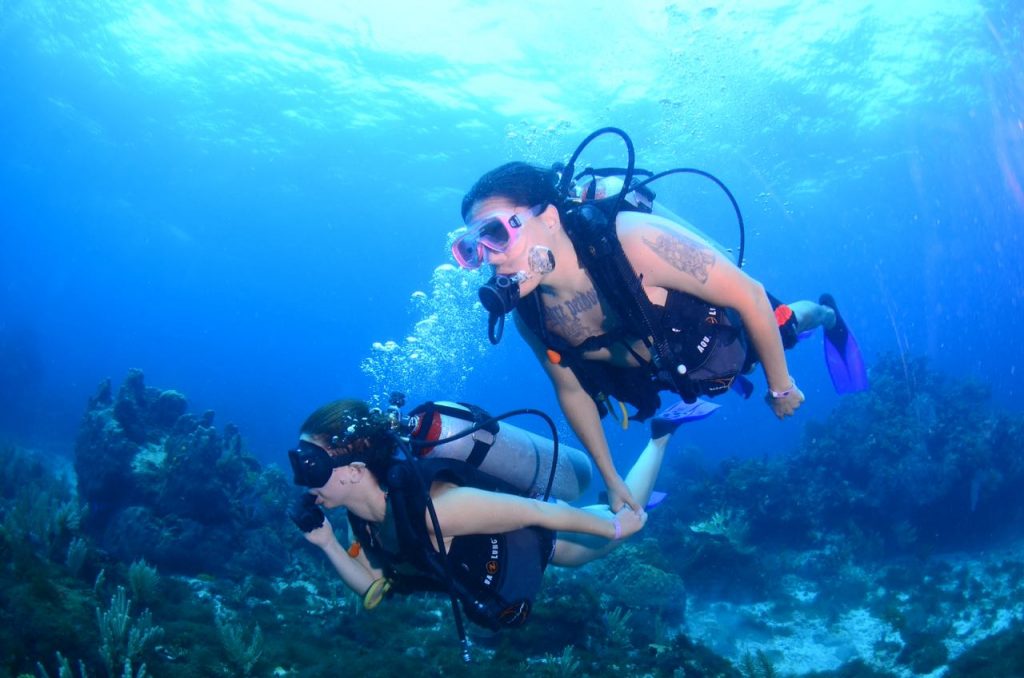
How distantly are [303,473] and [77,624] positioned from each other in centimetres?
434

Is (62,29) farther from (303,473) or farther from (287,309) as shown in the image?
(287,309)

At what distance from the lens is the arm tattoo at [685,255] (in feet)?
12.0

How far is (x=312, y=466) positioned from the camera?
3527 mm

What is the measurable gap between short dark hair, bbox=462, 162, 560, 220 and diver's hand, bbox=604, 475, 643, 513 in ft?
8.32

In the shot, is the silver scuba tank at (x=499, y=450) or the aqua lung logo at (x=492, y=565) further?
the silver scuba tank at (x=499, y=450)

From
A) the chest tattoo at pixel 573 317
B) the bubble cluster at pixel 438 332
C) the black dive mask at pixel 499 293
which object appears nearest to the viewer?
the black dive mask at pixel 499 293

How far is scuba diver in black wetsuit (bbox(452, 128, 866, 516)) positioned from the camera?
3.71m

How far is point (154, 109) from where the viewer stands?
1217 inches

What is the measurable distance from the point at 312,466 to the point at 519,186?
239cm

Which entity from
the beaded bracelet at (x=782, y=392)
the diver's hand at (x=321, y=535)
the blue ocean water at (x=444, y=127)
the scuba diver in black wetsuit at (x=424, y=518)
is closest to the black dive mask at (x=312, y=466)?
the scuba diver in black wetsuit at (x=424, y=518)

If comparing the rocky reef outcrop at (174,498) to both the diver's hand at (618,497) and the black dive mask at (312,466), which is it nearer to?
the black dive mask at (312,466)

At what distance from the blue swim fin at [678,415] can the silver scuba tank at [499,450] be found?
116 centimetres

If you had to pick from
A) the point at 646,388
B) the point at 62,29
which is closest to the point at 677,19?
the point at 646,388

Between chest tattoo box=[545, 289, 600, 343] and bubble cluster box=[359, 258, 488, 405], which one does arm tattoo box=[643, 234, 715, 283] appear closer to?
chest tattoo box=[545, 289, 600, 343]
